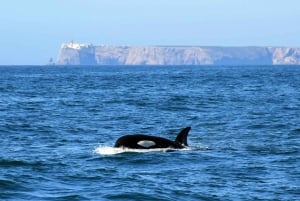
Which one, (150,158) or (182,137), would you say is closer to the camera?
(150,158)

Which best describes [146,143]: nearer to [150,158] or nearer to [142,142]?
[142,142]

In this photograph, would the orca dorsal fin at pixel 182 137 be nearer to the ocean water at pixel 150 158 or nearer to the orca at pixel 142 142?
the orca at pixel 142 142

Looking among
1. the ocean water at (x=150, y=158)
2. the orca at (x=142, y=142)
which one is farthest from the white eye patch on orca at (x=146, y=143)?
the ocean water at (x=150, y=158)

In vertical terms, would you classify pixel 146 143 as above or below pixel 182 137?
below

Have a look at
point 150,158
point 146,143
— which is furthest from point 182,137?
point 150,158

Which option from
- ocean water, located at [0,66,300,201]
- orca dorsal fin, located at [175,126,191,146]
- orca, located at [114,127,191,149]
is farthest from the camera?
orca dorsal fin, located at [175,126,191,146]

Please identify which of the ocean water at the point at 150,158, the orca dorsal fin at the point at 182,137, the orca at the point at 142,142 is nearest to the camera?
the ocean water at the point at 150,158

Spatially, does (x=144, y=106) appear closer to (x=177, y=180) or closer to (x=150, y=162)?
(x=150, y=162)

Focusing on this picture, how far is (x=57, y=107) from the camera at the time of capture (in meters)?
45.5

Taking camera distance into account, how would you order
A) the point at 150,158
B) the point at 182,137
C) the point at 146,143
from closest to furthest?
the point at 150,158
the point at 146,143
the point at 182,137

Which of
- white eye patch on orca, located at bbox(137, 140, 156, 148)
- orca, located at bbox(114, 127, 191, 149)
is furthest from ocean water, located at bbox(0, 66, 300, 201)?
white eye patch on orca, located at bbox(137, 140, 156, 148)

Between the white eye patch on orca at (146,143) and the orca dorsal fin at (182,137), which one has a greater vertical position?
the orca dorsal fin at (182,137)

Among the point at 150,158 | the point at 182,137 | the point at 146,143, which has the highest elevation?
the point at 182,137

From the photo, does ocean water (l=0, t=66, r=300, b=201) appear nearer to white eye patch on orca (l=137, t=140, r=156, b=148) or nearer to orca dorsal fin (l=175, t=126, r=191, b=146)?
orca dorsal fin (l=175, t=126, r=191, b=146)
